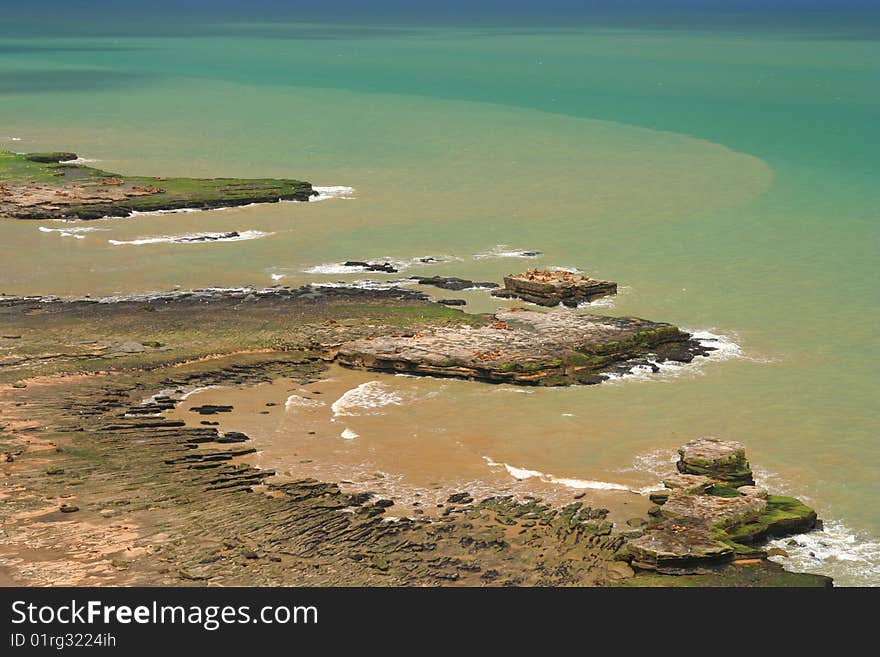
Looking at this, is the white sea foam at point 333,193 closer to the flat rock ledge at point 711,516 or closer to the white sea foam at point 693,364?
the white sea foam at point 693,364

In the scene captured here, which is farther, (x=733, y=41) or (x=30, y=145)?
(x=733, y=41)

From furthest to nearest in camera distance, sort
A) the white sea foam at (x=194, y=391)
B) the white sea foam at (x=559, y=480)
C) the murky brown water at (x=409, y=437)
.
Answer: the white sea foam at (x=194, y=391) < the white sea foam at (x=559, y=480) < the murky brown water at (x=409, y=437)

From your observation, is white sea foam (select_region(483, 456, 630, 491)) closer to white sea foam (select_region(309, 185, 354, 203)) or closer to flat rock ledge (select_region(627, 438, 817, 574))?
flat rock ledge (select_region(627, 438, 817, 574))

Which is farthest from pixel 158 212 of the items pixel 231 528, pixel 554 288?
pixel 231 528

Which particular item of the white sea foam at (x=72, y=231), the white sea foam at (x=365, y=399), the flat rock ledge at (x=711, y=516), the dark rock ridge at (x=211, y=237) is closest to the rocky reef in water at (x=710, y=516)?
the flat rock ledge at (x=711, y=516)

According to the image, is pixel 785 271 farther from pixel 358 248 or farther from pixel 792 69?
pixel 792 69

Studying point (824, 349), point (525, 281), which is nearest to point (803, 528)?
point (824, 349)

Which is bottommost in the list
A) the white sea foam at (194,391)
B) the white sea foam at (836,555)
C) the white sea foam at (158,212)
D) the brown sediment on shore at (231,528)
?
the white sea foam at (836,555)

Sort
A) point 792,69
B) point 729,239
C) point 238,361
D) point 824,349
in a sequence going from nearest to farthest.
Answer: point 238,361, point 824,349, point 729,239, point 792,69
